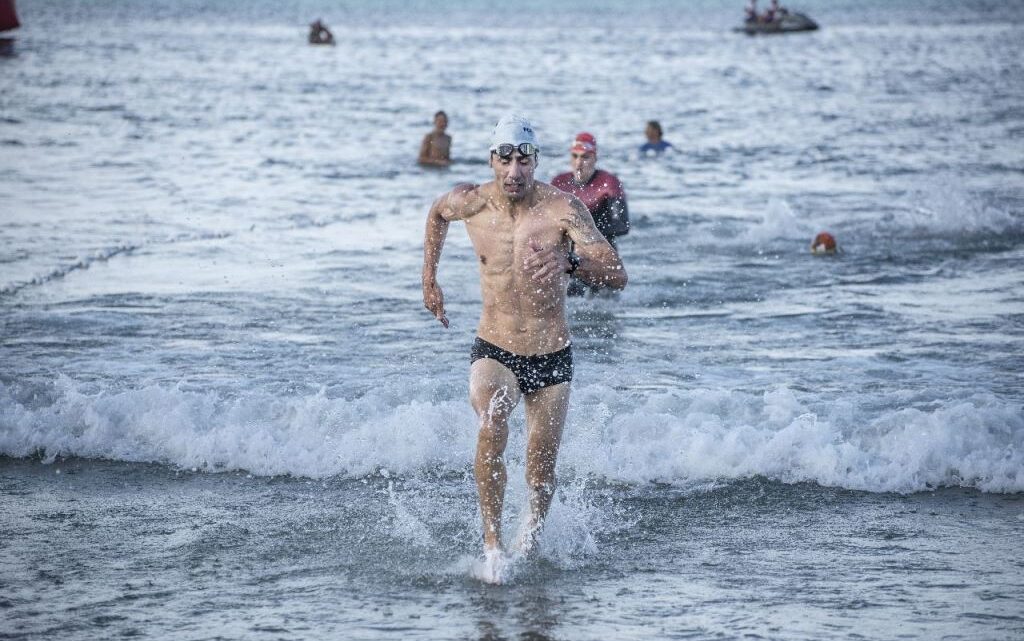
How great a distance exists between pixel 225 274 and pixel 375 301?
215 cm

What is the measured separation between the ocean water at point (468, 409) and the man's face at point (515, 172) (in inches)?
67.6

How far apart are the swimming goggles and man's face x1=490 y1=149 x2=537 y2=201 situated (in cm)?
1

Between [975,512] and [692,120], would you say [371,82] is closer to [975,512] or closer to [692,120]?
[692,120]

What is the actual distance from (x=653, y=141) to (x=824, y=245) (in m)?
5.66

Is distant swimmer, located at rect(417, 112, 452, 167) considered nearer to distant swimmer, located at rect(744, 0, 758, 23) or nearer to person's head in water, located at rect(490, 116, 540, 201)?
person's head in water, located at rect(490, 116, 540, 201)

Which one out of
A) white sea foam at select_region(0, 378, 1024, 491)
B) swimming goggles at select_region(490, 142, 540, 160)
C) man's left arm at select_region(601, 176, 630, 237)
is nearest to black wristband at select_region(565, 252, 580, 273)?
swimming goggles at select_region(490, 142, 540, 160)

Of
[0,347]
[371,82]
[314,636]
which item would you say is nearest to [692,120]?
[371,82]

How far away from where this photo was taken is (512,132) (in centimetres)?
575

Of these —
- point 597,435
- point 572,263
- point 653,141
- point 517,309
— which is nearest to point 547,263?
point 572,263

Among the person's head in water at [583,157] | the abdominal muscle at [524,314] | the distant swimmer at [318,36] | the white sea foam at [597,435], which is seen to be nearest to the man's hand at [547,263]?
the abdominal muscle at [524,314]

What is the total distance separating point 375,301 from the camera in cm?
1284

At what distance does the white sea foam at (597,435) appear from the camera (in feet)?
25.5

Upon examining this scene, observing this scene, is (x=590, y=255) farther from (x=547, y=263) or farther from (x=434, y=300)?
(x=434, y=300)

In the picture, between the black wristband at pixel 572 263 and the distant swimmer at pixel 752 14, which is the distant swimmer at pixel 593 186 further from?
the distant swimmer at pixel 752 14
